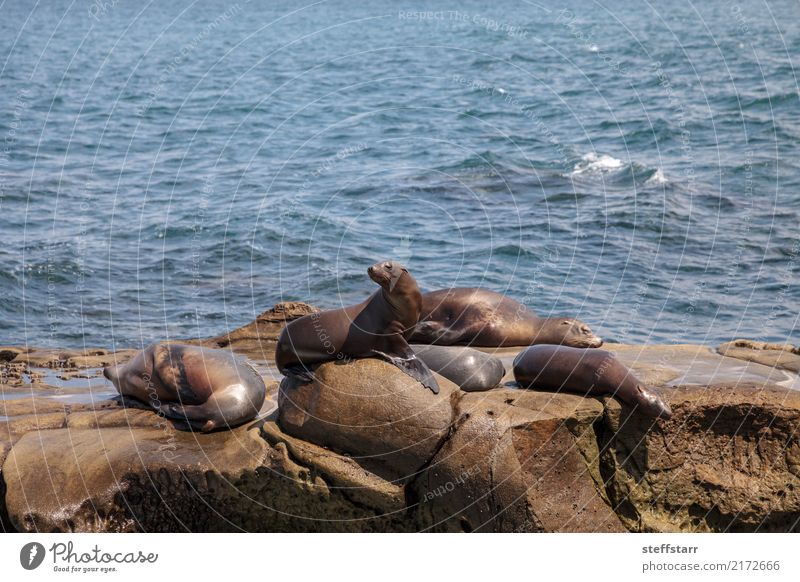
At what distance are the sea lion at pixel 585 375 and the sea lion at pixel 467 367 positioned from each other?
1.02ft

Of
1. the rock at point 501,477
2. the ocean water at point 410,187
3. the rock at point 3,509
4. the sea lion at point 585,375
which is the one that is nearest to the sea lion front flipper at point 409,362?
the rock at point 501,477

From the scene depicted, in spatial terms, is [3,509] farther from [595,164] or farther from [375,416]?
[595,164]

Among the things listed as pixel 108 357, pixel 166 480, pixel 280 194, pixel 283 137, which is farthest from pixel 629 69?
pixel 166 480

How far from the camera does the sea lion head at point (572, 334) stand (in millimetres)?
13150

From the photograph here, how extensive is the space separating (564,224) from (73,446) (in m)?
14.1

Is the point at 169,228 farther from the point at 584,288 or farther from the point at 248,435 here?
the point at 248,435

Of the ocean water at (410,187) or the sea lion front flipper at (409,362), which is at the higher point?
the sea lion front flipper at (409,362)

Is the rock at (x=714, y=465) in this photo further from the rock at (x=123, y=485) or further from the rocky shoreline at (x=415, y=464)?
the rock at (x=123, y=485)

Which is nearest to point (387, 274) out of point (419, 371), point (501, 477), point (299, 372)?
point (419, 371)

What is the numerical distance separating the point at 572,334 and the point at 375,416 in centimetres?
418

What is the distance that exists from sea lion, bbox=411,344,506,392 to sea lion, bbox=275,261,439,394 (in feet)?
1.81

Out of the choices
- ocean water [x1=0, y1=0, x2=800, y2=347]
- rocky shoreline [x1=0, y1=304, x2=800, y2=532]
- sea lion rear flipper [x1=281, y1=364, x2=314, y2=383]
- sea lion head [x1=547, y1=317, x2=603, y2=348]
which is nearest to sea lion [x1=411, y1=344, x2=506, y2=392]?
rocky shoreline [x1=0, y1=304, x2=800, y2=532]

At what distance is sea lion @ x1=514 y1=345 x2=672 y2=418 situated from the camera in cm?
1038

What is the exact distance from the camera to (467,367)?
35.7 ft
